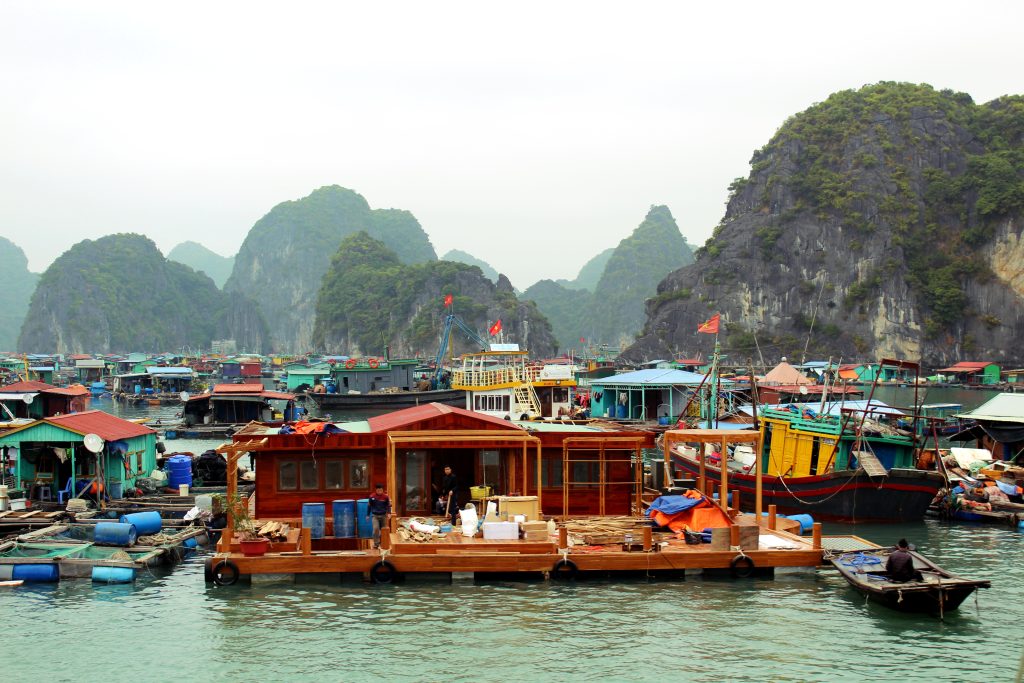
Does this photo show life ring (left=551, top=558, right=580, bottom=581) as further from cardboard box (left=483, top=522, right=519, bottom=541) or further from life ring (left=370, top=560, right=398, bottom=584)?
life ring (left=370, top=560, right=398, bottom=584)

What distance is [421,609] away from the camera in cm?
1798

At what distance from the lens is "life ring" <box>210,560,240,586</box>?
18.9m

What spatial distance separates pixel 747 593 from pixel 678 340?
132m

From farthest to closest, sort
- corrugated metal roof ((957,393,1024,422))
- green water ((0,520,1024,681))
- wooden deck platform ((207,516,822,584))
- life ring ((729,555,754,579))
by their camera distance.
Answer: corrugated metal roof ((957,393,1024,422))
life ring ((729,555,754,579))
wooden deck platform ((207,516,822,584))
green water ((0,520,1024,681))

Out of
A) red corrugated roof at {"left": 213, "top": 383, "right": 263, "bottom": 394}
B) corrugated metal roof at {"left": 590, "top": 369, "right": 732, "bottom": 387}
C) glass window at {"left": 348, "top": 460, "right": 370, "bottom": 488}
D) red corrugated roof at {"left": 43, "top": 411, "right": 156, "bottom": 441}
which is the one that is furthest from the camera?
red corrugated roof at {"left": 213, "top": 383, "right": 263, "bottom": 394}

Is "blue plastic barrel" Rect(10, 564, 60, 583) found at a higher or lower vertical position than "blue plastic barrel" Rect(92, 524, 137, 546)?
lower

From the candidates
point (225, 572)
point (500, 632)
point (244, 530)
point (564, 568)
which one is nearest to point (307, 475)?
point (244, 530)

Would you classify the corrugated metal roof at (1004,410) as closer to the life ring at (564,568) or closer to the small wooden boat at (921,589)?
the small wooden boat at (921,589)

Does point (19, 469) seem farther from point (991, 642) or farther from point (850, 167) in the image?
point (850, 167)

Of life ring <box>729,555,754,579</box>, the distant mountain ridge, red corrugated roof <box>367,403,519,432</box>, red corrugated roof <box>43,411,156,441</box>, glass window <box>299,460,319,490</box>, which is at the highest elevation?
the distant mountain ridge

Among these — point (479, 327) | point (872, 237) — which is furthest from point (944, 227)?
point (479, 327)

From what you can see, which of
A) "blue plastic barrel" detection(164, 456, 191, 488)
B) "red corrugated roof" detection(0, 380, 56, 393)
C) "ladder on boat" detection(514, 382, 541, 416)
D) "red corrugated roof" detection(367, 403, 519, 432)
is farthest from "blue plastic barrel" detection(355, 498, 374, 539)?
"red corrugated roof" detection(0, 380, 56, 393)

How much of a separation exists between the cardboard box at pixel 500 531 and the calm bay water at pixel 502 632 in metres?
1.00

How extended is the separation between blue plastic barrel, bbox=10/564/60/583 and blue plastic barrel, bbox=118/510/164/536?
290 centimetres
